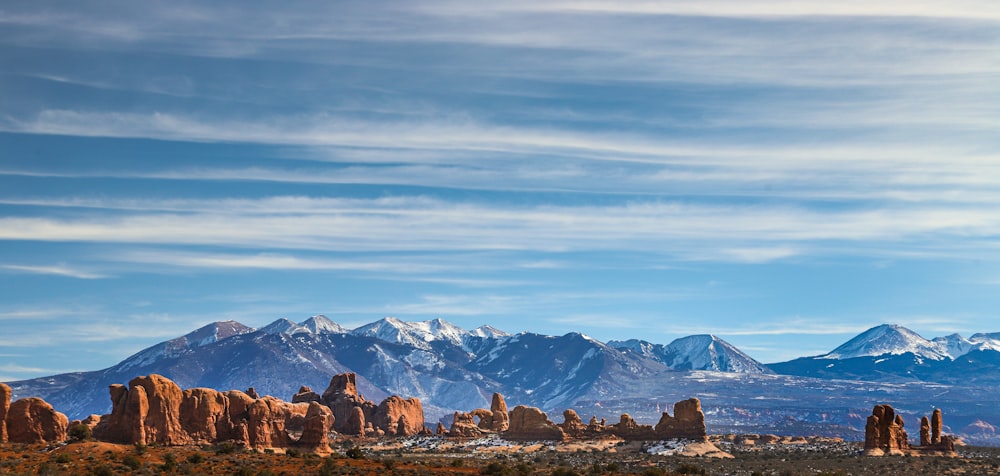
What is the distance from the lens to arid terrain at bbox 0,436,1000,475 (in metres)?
97.9

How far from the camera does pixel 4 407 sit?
117m

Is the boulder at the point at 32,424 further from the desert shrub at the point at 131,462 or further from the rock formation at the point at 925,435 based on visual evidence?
the rock formation at the point at 925,435

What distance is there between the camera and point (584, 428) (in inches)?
7013

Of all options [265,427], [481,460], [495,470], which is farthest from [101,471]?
[481,460]

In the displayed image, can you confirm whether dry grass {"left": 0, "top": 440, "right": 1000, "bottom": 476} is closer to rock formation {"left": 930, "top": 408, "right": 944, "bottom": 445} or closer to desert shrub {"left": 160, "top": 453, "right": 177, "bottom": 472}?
desert shrub {"left": 160, "top": 453, "right": 177, "bottom": 472}

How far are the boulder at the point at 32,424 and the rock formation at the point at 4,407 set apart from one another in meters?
0.50

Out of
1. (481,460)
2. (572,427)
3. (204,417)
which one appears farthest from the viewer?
(572,427)

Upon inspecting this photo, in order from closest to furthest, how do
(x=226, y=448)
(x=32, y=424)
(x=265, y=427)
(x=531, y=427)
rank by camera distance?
(x=226, y=448)
(x=32, y=424)
(x=265, y=427)
(x=531, y=427)

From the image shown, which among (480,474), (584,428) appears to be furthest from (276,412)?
(584,428)

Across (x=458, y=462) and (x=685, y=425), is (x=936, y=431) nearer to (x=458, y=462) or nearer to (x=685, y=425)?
(x=685, y=425)

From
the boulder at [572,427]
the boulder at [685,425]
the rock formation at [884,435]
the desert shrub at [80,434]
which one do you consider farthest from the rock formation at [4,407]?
the rock formation at [884,435]

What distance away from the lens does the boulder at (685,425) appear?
168m

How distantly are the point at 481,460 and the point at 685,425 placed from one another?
44.0 metres

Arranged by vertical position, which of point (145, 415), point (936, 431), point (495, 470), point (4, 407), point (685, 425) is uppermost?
point (4, 407)
